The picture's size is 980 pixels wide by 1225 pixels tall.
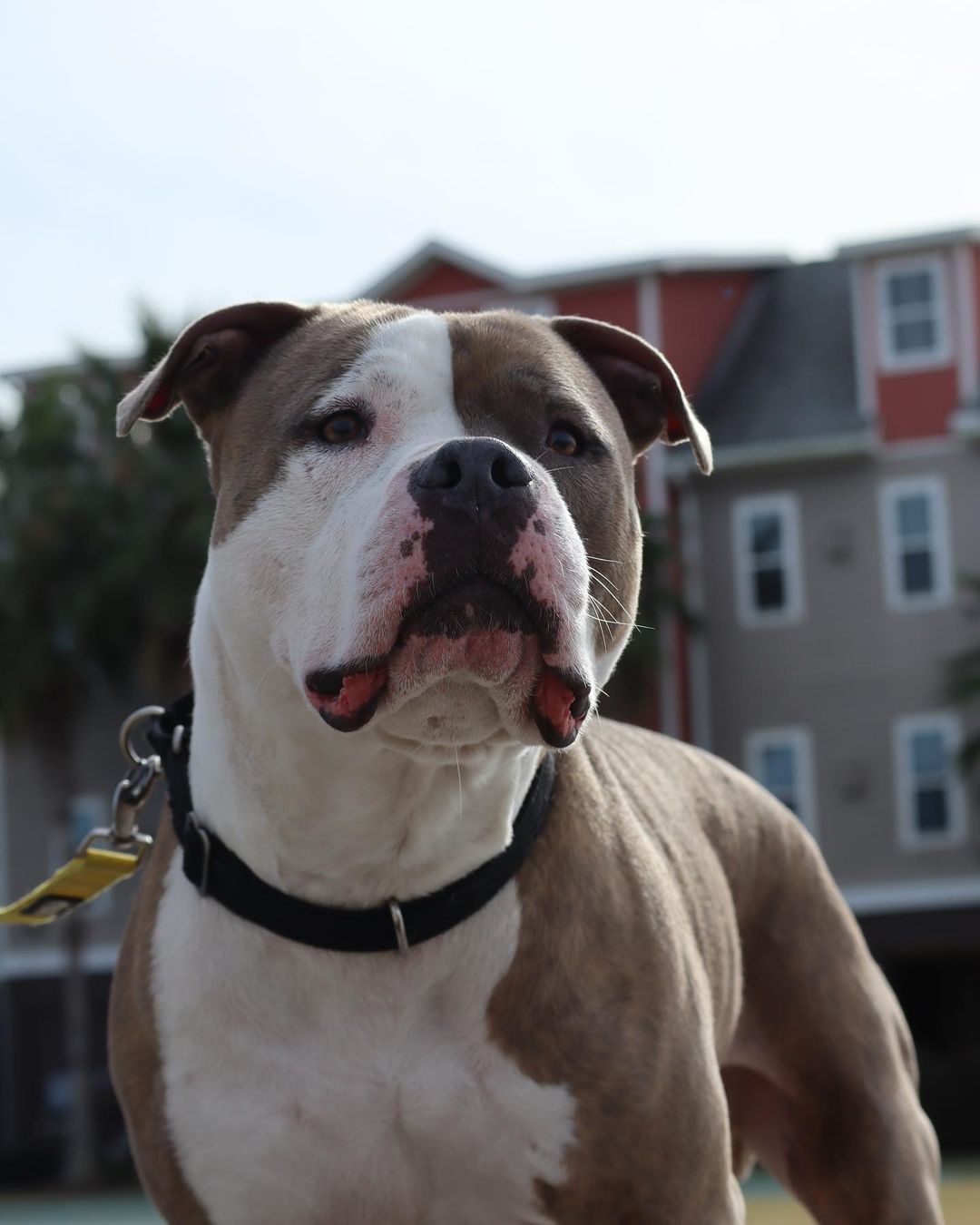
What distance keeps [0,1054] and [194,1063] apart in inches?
1114

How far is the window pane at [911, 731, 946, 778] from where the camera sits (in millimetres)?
26812

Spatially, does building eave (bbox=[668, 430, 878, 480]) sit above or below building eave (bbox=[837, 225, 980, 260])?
below

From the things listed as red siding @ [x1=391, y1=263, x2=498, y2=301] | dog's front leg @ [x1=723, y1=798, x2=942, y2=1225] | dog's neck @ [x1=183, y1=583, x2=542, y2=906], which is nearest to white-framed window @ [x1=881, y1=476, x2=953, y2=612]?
red siding @ [x1=391, y1=263, x2=498, y2=301]

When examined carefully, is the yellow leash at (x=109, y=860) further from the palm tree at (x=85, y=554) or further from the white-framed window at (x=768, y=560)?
the white-framed window at (x=768, y=560)

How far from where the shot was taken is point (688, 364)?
28500mm

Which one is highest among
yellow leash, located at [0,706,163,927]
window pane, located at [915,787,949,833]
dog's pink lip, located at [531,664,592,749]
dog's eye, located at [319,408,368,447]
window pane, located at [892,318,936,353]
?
window pane, located at [892,318,936,353]

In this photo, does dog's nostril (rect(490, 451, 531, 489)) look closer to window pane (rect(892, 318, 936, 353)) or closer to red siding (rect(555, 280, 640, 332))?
window pane (rect(892, 318, 936, 353))

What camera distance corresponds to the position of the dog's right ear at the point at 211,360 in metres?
4.00

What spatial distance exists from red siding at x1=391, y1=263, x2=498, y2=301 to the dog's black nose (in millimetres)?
26420

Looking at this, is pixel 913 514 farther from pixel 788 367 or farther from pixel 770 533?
pixel 788 367

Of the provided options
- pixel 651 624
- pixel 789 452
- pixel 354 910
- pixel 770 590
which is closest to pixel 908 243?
pixel 789 452

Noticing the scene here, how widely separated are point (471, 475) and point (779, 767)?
24.6 meters

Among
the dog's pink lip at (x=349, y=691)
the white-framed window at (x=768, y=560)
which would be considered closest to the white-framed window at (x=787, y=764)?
the white-framed window at (x=768, y=560)

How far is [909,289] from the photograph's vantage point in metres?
27.3
